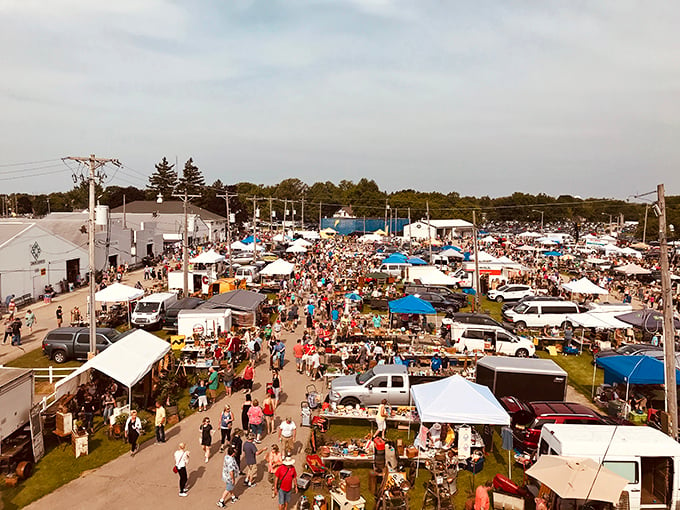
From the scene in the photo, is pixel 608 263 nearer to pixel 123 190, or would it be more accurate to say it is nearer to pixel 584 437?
pixel 584 437

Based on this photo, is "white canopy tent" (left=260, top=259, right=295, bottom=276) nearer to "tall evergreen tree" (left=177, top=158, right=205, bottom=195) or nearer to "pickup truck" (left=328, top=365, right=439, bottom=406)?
"pickup truck" (left=328, top=365, right=439, bottom=406)

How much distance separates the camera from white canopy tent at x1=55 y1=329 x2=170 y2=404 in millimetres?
14625

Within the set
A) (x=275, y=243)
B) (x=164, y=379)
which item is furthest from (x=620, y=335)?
(x=275, y=243)

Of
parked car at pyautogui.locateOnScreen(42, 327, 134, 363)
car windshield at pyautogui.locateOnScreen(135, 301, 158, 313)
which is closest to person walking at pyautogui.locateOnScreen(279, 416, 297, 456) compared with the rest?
parked car at pyautogui.locateOnScreen(42, 327, 134, 363)

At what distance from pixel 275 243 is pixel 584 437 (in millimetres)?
58592

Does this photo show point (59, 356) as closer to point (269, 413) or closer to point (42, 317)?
point (42, 317)

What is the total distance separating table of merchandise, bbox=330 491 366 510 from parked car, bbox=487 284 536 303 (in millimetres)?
26920

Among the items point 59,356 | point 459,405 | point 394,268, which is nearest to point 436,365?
point 459,405

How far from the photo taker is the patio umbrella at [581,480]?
895cm

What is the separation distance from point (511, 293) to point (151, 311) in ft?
79.2

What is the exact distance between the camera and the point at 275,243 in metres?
67.2

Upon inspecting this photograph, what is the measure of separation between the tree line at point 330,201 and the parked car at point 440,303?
61719 mm

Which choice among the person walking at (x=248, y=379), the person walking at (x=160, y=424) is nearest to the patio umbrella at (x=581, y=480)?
the person walking at (x=160, y=424)

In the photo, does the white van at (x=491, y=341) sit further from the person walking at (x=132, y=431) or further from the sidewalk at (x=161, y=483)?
the person walking at (x=132, y=431)
